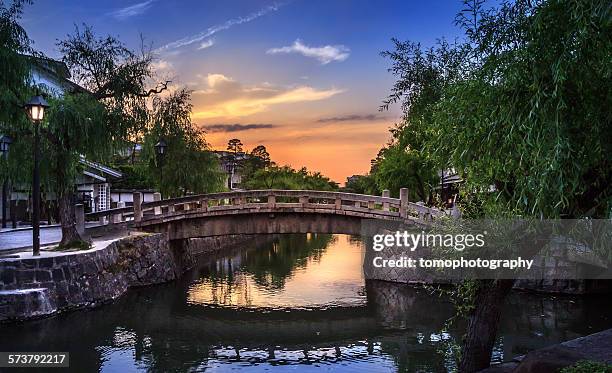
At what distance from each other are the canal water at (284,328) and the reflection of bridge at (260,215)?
8.26 feet

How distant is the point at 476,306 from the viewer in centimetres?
1005

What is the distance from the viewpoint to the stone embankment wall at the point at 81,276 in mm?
16031

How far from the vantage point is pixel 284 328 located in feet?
57.3

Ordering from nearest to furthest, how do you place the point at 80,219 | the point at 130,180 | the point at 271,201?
the point at 80,219, the point at 271,201, the point at 130,180

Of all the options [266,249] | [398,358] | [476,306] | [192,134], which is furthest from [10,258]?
[266,249]

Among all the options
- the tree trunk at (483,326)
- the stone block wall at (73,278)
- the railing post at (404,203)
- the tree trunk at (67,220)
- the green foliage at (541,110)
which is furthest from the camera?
the railing post at (404,203)

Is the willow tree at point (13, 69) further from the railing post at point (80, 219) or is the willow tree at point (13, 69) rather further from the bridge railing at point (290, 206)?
the bridge railing at point (290, 206)

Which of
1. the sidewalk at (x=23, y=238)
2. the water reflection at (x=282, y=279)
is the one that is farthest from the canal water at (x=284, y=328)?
the sidewalk at (x=23, y=238)

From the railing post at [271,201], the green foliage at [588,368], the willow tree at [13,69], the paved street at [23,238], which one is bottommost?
the green foliage at [588,368]

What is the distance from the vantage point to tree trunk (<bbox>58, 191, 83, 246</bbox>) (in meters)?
19.9

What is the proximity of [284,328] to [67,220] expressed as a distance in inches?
359

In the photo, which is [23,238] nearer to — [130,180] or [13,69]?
[13,69]

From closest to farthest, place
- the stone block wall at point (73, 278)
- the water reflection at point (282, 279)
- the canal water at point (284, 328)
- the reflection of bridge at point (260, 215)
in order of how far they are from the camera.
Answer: the canal water at point (284, 328)
the stone block wall at point (73, 278)
the water reflection at point (282, 279)
the reflection of bridge at point (260, 215)

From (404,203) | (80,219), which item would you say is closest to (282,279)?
(404,203)
